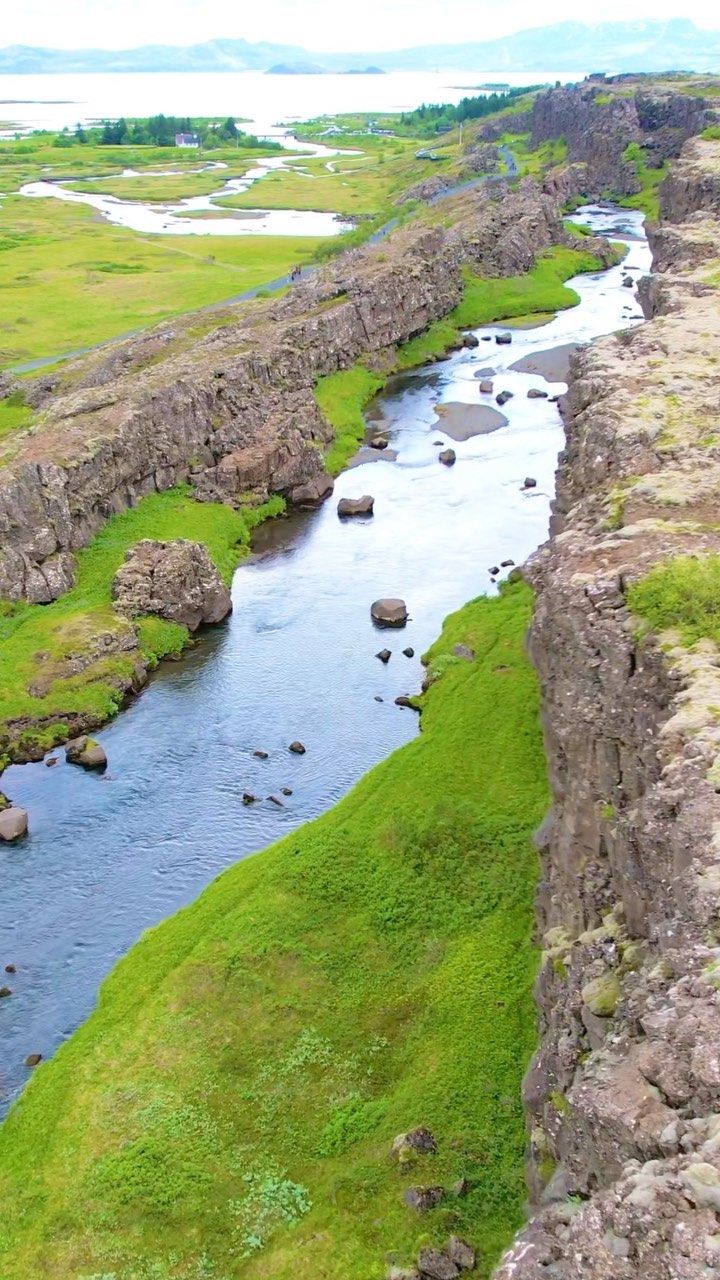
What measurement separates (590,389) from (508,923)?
2437 centimetres

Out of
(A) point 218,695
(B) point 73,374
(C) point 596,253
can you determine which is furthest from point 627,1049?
(C) point 596,253

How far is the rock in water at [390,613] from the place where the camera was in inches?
2603

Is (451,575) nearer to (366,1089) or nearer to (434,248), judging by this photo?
(366,1089)

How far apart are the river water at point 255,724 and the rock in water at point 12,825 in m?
0.55

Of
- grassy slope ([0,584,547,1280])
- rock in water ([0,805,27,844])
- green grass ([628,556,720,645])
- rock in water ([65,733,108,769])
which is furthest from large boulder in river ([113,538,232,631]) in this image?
green grass ([628,556,720,645])

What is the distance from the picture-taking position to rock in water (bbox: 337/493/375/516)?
3270 inches

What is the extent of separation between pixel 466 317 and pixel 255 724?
91.1 meters

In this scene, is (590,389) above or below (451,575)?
above

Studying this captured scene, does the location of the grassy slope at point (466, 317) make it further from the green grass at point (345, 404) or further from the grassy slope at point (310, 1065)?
the grassy slope at point (310, 1065)

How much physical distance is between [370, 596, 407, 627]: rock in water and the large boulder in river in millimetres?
9851

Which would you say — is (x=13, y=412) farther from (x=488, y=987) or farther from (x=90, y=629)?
(x=488, y=987)

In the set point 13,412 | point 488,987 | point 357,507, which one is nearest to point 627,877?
point 488,987

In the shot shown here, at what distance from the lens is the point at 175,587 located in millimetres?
66562

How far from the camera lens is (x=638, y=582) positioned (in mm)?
30375
